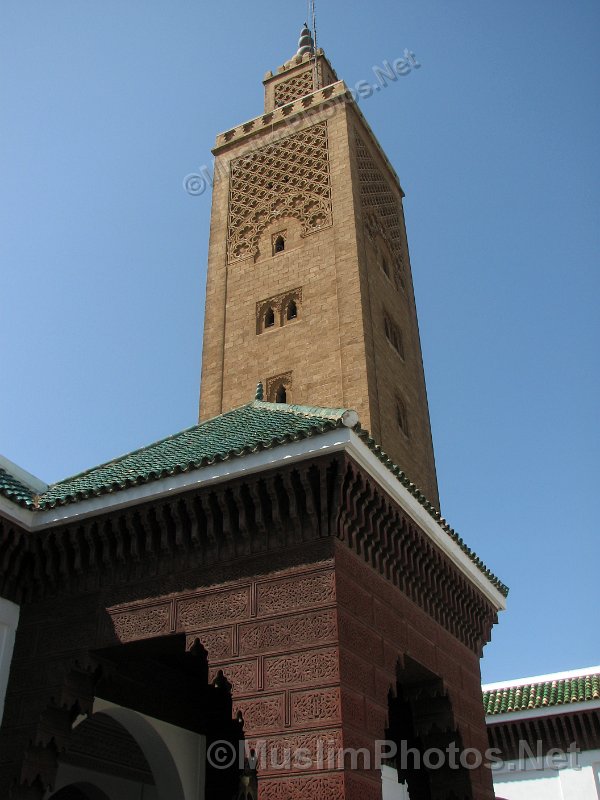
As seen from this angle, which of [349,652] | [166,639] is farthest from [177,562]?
[349,652]

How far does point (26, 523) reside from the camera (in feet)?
20.6

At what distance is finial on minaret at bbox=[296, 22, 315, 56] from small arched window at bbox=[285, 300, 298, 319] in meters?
7.45

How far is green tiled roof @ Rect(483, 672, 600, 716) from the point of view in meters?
11.8

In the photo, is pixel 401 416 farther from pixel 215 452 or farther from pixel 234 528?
pixel 234 528

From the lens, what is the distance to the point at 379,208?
604 inches

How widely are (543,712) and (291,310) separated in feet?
24.6

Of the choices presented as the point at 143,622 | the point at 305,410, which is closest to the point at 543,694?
the point at 305,410

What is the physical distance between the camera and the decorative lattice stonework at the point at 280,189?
14.2 meters

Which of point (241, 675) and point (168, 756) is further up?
point (241, 675)

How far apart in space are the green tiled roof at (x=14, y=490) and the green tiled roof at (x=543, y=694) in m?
8.52

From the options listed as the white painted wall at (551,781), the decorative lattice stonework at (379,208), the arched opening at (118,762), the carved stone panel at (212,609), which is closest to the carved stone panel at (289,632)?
the carved stone panel at (212,609)

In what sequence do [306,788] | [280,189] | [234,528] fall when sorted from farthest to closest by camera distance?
[280,189] < [234,528] < [306,788]

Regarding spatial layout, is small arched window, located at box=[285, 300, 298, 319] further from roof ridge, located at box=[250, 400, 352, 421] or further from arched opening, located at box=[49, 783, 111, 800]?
arched opening, located at box=[49, 783, 111, 800]

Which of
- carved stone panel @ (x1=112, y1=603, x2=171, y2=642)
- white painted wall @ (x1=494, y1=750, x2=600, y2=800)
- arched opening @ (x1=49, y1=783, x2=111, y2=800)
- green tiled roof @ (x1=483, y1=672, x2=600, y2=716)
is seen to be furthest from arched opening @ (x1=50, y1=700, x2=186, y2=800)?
Result: white painted wall @ (x1=494, y1=750, x2=600, y2=800)
